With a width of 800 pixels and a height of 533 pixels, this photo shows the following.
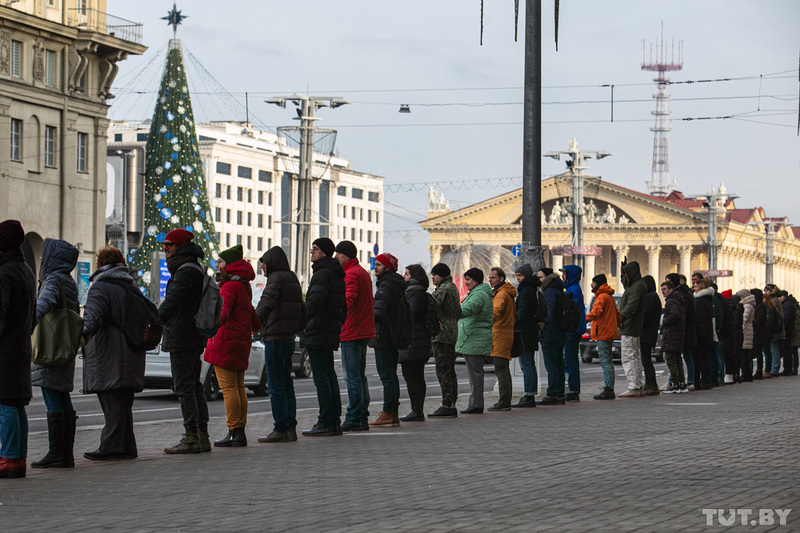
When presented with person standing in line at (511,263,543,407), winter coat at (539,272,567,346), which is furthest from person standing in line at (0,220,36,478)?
winter coat at (539,272,567,346)

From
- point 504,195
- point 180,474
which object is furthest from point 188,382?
point 504,195

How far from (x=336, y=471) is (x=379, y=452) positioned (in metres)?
1.46

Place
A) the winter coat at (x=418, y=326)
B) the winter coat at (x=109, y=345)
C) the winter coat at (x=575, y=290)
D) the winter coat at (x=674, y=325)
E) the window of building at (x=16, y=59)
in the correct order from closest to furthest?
the winter coat at (x=109, y=345), the winter coat at (x=418, y=326), the winter coat at (x=575, y=290), the winter coat at (x=674, y=325), the window of building at (x=16, y=59)

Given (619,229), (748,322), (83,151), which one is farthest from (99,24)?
(619,229)

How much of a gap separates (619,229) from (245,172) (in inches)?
1656

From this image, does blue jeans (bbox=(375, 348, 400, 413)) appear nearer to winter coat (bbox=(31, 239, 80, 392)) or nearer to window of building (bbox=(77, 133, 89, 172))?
winter coat (bbox=(31, 239, 80, 392))

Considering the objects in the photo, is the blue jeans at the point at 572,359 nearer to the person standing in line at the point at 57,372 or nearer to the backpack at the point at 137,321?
the backpack at the point at 137,321

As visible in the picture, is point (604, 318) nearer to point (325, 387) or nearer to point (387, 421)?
point (387, 421)

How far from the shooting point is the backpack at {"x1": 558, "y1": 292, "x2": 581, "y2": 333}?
55.7ft

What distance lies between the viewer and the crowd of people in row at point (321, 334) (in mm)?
9633

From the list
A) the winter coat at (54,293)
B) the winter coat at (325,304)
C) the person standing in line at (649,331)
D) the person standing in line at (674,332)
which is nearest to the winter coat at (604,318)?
the person standing in line at (649,331)

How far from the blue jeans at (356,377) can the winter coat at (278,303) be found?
1.14 meters

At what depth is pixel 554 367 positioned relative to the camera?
1719 centimetres

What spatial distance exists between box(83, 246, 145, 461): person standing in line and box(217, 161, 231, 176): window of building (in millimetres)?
120839
